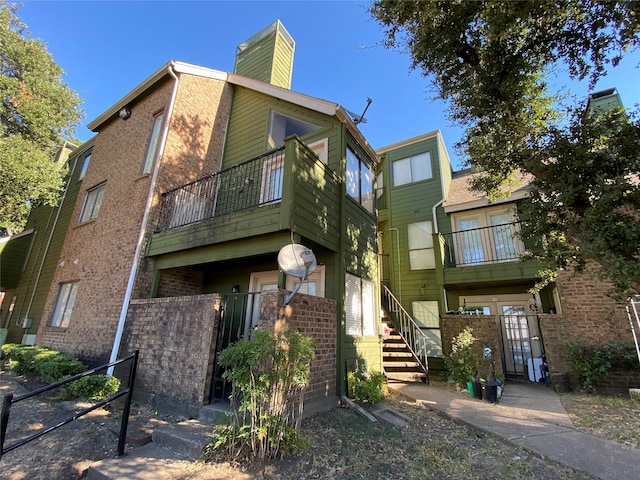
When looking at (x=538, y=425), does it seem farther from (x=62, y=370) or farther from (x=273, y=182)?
(x=62, y=370)

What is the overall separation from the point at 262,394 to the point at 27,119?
1357 centimetres

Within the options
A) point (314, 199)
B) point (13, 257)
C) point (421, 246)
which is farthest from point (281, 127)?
point (13, 257)

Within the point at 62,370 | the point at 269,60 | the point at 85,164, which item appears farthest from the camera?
the point at 85,164

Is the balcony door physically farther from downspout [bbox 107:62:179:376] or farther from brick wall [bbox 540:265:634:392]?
brick wall [bbox 540:265:634:392]

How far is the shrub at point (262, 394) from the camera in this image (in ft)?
11.3

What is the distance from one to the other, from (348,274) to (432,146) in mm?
8371

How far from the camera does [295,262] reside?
4660 mm

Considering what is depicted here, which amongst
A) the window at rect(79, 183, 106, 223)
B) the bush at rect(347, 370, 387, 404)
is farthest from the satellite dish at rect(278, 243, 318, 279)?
the window at rect(79, 183, 106, 223)

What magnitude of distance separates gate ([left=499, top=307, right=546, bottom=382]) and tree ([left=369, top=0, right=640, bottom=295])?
3.48 m

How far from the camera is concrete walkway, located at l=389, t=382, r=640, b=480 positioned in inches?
135

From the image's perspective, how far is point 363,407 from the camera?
218 inches

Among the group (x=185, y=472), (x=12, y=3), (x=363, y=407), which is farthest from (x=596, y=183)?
(x=12, y=3)

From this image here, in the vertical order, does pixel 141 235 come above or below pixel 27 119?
below

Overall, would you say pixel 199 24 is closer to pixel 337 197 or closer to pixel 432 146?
pixel 337 197
